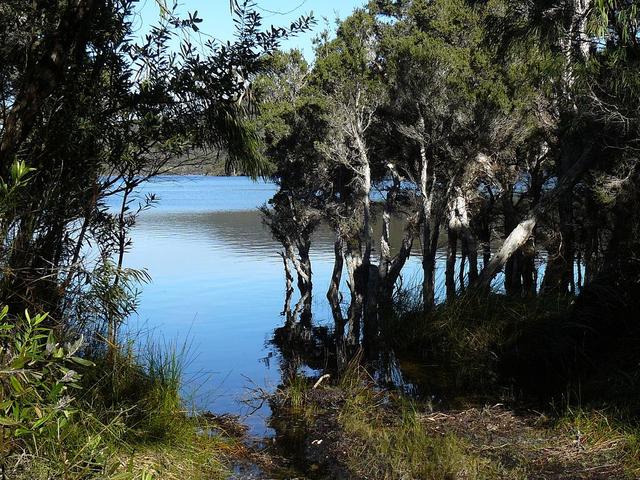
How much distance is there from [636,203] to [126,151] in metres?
9.78

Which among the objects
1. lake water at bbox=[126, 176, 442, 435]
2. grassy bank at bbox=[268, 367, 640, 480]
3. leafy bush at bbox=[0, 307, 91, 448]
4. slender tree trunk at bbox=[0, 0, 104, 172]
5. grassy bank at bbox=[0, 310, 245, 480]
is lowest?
lake water at bbox=[126, 176, 442, 435]

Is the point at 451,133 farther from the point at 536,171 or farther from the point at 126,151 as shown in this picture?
the point at 126,151

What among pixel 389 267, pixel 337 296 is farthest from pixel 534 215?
pixel 337 296

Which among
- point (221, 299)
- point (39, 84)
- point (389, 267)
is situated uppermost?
point (39, 84)

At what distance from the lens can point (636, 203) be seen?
12594mm

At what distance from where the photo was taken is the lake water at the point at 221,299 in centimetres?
1203

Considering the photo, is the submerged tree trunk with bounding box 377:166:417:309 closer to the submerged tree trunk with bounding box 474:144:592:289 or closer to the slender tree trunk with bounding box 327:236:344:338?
the slender tree trunk with bounding box 327:236:344:338

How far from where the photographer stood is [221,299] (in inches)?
901

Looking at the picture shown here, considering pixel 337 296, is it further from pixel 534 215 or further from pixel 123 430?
pixel 123 430

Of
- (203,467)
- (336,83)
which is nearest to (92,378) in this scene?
(203,467)

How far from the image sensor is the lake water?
39.5ft

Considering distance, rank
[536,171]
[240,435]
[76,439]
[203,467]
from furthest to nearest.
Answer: [536,171], [240,435], [203,467], [76,439]

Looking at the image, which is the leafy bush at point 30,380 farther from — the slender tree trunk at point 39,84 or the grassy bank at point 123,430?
the slender tree trunk at point 39,84

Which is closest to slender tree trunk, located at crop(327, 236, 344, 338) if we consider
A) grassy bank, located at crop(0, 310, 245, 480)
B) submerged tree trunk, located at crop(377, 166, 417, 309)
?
submerged tree trunk, located at crop(377, 166, 417, 309)
